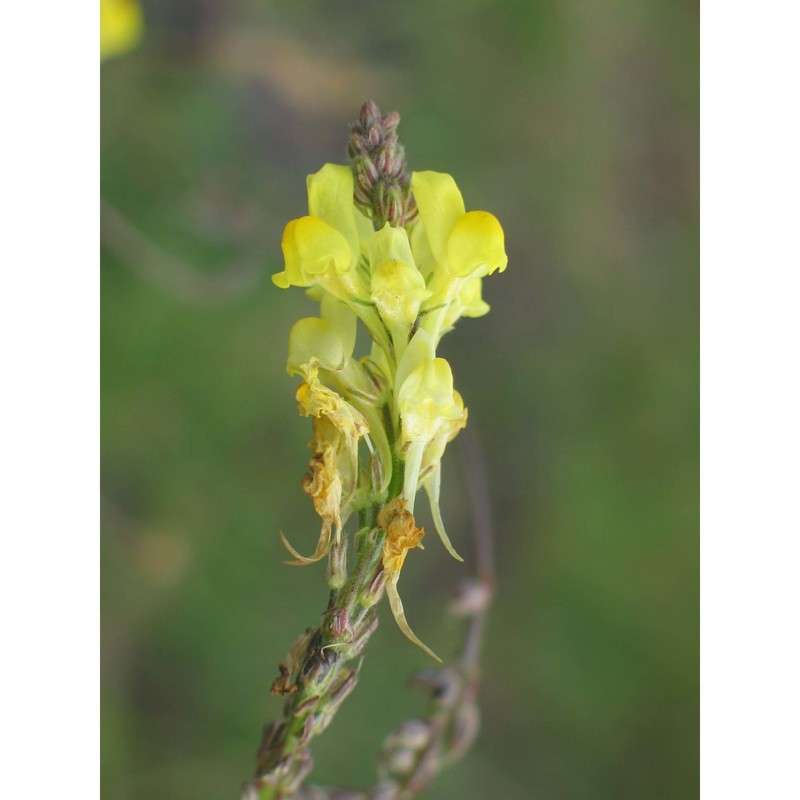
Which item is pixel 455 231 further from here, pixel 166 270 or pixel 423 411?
pixel 166 270

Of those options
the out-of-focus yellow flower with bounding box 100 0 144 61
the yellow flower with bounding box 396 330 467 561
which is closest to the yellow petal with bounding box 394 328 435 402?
the yellow flower with bounding box 396 330 467 561

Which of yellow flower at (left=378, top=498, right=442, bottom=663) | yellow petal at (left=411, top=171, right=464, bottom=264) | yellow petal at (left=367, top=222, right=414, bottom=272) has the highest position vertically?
yellow petal at (left=411, top=171, right=464, bottom=264)

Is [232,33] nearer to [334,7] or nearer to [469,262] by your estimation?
[334,7]

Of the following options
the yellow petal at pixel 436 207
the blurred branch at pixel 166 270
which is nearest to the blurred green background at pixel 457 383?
the blurred branch at pixel 166 270

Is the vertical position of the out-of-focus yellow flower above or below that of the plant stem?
above

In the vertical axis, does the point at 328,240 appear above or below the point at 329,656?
above

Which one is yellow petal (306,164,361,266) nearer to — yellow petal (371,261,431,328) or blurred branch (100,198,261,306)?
yellow petal (371,261,431,328)

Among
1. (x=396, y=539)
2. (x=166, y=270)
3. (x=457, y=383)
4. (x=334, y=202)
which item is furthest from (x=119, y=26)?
(x=396, y=539)
